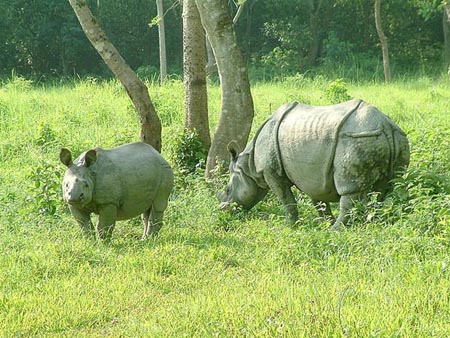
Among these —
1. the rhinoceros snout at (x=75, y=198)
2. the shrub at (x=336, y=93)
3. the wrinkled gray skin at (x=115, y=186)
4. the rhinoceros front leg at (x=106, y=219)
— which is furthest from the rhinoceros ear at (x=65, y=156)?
the shrub at (x=336, y=93)

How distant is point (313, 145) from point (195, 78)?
351 centimetres

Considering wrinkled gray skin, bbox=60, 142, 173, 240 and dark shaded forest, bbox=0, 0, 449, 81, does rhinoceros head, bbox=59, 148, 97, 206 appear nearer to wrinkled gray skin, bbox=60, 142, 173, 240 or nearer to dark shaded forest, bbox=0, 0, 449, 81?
wrinkled gray skin, bbox=60, 142, 173, 240

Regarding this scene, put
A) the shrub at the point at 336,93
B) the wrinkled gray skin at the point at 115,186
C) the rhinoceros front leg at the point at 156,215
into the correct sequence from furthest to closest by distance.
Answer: the shrub at the point at 336,93, the rhinoceros front leg at the point at 156,215, the wrinkled gray skin at the point at 115,186

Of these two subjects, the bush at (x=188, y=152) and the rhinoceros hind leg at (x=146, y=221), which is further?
the bush at (x=188, y=152)

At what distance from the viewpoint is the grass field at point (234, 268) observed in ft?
15.5

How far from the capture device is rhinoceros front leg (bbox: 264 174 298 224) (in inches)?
318

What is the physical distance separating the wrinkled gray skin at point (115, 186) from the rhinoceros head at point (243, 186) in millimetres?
1054

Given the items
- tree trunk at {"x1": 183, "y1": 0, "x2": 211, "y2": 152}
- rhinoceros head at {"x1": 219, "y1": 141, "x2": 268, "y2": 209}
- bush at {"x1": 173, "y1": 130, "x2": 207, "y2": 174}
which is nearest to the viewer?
rhinoceros head at {"x1": 219, "y1": 141, "x2": 268, "y2": 209}

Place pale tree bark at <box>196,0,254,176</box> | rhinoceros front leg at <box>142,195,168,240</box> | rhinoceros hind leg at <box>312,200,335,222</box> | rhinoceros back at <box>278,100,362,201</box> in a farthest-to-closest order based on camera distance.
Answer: pale tree bark at <box>196,0,254,176</box>, rhinoceros hind leg at <box>312,200,335,222</box>, rhinoceros front leg at <box>142,195,168,240</box>, rhinoceros back at <box>278,100,362,201</box>

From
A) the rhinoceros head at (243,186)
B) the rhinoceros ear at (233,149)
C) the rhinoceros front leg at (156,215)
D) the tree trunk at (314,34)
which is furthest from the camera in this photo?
the tree trunk at (314,34)

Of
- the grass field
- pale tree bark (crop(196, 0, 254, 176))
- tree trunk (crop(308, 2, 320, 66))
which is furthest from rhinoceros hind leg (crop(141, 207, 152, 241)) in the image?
tree trunk (crop(308, 2, 320, 66))

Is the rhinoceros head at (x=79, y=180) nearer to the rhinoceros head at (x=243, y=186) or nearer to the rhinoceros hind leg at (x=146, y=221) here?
the rhinoceros hind leg at (x=146, y=221)

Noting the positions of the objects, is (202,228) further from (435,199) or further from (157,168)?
(435,199)

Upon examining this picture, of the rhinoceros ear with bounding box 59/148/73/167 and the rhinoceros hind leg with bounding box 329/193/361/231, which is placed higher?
the rhinoceros ear with bounding box 59/148/73/167
